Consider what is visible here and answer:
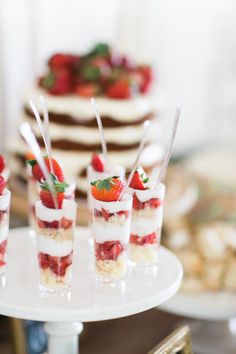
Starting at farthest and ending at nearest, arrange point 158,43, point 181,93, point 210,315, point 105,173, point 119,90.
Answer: point 181,93, point 158,43, point 119,90, point 210,315, point 105,173

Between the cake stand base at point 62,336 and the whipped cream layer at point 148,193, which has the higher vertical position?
the whipped cream layer at point 148,193

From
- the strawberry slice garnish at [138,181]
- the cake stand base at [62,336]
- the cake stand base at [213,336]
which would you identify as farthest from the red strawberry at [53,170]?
the cake stand base at [213,336]

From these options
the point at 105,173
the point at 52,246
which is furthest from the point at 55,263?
the point at 105,173

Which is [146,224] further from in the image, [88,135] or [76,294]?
[88,135]

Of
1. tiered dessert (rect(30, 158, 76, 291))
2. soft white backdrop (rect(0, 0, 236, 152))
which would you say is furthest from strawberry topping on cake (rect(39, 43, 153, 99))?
tiered dessert (rect(30, 158, 76, 291))

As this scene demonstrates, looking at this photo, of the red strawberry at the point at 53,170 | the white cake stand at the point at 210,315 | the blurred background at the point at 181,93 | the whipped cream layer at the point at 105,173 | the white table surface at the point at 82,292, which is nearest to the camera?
the white table surface at the point at 82,292

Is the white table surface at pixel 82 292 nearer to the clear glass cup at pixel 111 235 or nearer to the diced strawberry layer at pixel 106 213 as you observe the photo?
the clear glass cup at pixel 111 235
